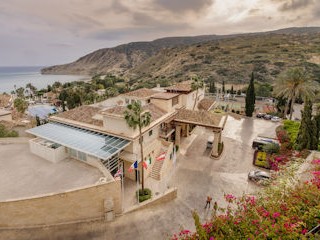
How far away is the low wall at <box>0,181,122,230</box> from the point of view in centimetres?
1559

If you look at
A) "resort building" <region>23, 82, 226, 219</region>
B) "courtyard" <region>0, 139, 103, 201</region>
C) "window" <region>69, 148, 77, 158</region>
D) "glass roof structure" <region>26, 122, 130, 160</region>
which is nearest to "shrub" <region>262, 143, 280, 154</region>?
"resort building" <region>23, 82, 226, 219</region>

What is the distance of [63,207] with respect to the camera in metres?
16.4

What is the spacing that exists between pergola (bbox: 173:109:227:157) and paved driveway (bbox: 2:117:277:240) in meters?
2.85

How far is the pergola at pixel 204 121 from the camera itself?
29.0 metres

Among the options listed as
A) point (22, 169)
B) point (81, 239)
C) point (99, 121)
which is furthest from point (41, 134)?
point (81, 239)

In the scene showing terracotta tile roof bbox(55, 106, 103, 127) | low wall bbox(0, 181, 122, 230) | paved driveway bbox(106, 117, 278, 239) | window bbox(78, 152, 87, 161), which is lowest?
paved driveway bbox(106, 117, 278, 239)

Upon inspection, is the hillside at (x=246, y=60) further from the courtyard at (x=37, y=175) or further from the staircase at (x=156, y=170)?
the courtyard at (x=37, y=175)

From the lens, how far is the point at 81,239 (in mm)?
15523

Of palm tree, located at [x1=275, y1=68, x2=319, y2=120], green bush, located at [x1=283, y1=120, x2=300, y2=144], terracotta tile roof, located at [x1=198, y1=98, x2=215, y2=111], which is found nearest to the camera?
green bush, located at [x1=283, y1=120, x2=300, y2=144]

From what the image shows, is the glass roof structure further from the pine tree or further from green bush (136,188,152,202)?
the pine tree

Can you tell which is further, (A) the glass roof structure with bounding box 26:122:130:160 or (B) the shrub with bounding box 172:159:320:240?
(A) the glass roof structure with bounding box 26:122:130:160

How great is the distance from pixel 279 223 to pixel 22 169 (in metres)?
23.2

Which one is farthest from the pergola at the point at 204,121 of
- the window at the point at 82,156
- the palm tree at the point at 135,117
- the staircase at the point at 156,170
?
the window at the point at 82,156

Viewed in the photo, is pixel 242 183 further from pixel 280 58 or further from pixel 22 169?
pixel 280 58
